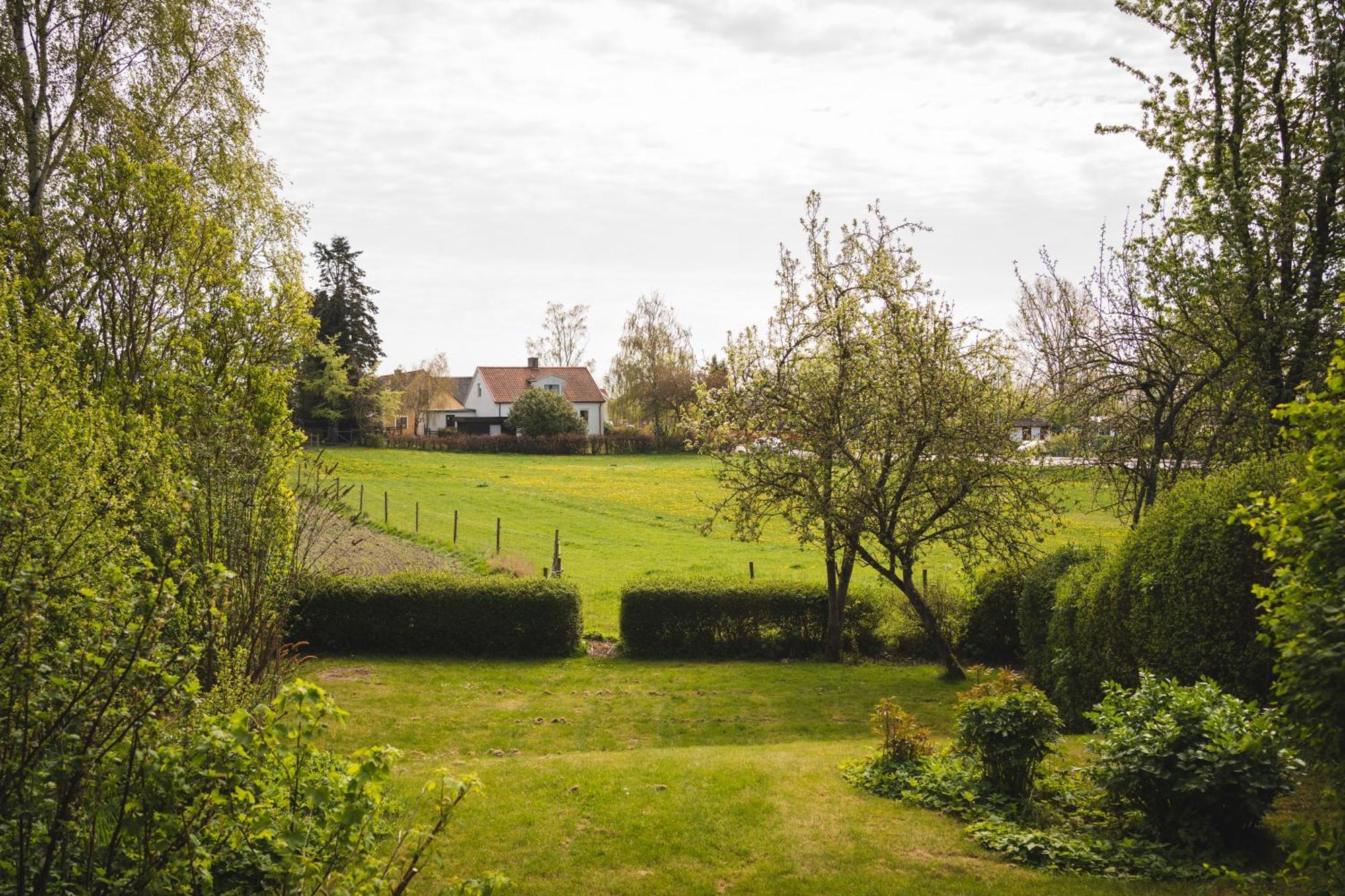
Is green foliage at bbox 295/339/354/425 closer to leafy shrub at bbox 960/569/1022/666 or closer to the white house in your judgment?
the white house

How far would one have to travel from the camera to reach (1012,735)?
7.93 metres

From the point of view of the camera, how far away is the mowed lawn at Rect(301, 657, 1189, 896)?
22.1 feet

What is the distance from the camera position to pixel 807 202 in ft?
53.9

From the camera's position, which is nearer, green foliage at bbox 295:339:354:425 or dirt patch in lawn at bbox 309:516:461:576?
dirt patch in lawn at bbox 309:516:461:576

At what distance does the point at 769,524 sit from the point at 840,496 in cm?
1865

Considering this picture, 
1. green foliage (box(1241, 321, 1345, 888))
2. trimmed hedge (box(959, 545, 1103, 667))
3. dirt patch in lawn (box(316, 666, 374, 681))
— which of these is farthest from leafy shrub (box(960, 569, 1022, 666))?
green foliage (box(1241, 321, 1345, 888))

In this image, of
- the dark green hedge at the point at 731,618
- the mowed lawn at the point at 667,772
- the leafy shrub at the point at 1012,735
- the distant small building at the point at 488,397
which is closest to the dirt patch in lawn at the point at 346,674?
the mowed lawn at the point at 667,772

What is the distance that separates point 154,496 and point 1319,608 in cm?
804

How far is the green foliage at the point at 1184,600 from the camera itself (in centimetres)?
843

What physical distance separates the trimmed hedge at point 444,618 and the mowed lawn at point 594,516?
6.41 feet

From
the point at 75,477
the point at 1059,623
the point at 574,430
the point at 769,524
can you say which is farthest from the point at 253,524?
the point at 574,430

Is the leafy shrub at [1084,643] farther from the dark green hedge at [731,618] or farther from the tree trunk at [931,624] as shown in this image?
the dark green hedge at [731,618]

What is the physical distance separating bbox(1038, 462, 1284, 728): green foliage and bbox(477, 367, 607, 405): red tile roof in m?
70.9

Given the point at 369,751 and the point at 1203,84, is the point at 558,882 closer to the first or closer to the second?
the point at 369,751
